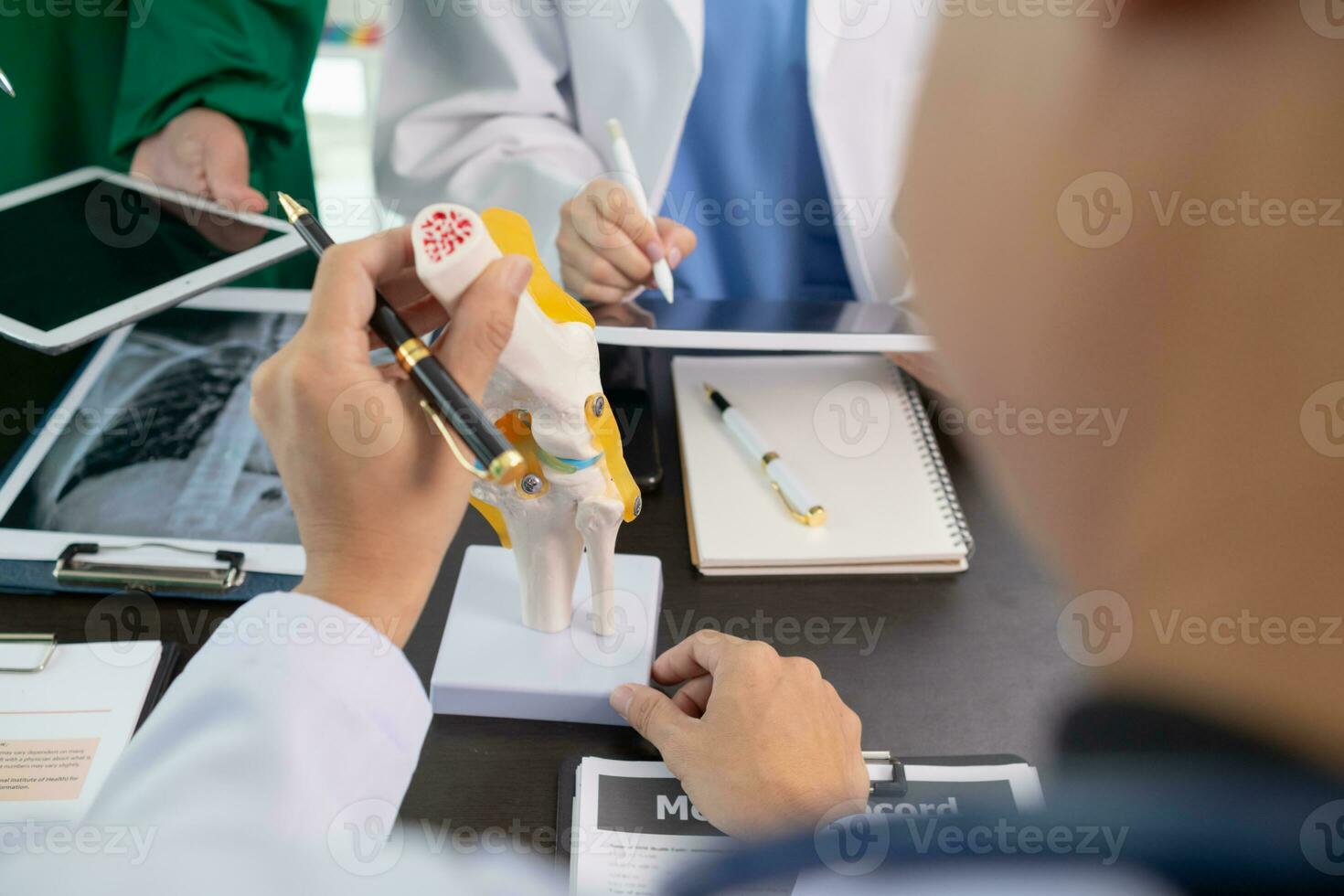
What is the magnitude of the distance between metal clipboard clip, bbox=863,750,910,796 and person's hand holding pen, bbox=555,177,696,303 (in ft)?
1.58

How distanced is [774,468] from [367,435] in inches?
19.1

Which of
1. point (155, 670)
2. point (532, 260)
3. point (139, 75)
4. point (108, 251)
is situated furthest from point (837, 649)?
point (139, 75)

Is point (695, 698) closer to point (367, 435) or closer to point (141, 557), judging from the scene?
point (367, 435)

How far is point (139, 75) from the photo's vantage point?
1.15 metres

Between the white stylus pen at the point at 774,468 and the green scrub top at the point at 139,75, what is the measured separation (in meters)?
0.70

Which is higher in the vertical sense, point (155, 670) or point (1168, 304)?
point (1168, 304)

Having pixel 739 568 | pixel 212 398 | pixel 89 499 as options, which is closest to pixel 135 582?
pixel 89 499

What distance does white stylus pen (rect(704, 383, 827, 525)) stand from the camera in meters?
0.83

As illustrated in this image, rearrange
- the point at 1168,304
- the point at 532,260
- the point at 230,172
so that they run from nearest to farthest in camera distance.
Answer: the point at 1168,304, the point at 532,260, the point at 230,172

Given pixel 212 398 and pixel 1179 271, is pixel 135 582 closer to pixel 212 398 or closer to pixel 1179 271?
pixel 212 398

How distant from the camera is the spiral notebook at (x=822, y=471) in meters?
0.81

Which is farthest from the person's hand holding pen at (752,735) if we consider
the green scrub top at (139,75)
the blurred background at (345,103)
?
the blurred background at (345,103)

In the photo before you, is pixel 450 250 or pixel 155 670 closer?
pixel 450 250

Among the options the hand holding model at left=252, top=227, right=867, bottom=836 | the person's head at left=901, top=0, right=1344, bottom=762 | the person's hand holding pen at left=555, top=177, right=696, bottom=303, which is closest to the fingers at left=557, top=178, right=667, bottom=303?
the person's hand holding pen at left=555, top=177, right=696, bottom=303
